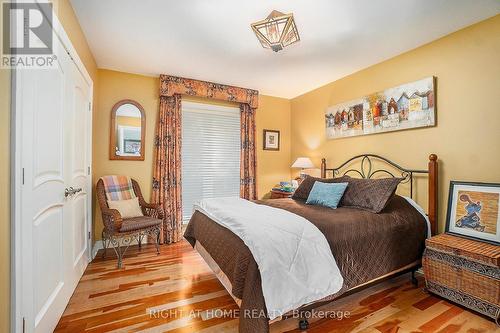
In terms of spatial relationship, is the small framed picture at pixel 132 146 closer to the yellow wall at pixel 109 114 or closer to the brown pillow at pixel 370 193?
the yellow wall at pixel 109 114

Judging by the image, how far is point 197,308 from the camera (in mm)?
1960

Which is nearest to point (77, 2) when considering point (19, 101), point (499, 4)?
point (19, 101)

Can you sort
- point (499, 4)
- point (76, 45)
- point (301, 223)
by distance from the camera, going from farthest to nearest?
point (76, 45) → point (499, 4) → point (301, 223)

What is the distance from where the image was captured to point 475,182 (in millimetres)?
2234

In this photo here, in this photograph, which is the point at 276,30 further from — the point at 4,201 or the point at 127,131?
the point at 127,131

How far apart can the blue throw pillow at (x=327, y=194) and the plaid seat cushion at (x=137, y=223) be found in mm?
1950

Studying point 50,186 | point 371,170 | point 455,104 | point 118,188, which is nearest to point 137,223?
point 118,188

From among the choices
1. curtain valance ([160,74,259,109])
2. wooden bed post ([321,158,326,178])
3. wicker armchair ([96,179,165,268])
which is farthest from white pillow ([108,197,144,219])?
wooden bed post ([321,158,326,178])

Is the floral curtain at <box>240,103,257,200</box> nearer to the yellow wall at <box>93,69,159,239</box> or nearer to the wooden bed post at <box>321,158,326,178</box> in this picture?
the wooden bed post at <box>321,158,326,178</box>

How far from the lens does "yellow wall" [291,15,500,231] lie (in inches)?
85.4

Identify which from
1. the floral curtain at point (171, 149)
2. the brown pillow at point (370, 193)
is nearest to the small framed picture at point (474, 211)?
the brown pillow at point (370, 193)

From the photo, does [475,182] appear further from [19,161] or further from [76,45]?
[76,45]

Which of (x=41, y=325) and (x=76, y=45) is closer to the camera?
(x=41, y=325)

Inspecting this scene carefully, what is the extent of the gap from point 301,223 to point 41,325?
5.92 ft
